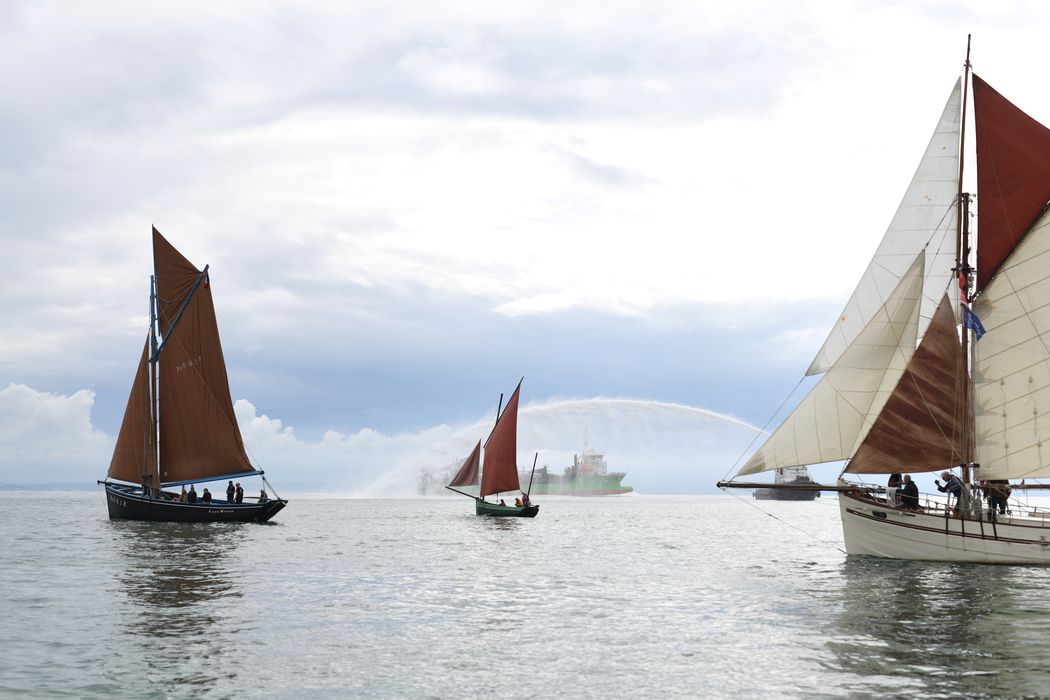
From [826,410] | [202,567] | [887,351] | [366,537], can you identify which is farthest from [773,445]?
[366,537]

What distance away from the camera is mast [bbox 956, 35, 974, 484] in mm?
46250

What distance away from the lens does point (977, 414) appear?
152 feet

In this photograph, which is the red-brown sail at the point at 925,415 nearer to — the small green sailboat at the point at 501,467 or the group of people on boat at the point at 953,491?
the group of people on boat at the point at 953,491

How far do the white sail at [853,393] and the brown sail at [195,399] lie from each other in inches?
1822

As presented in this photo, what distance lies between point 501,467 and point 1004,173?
2376 inches

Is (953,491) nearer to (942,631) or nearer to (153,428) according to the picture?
(942,631)

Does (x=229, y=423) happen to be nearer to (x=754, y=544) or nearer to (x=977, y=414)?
(x=754, y=544)

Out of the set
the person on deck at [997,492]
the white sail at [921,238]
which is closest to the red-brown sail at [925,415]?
the person on deck at [997,492]

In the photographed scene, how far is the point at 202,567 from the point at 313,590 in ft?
34.6

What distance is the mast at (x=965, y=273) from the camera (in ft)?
152

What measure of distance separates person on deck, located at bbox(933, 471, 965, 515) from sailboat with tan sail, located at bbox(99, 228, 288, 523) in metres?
52.8

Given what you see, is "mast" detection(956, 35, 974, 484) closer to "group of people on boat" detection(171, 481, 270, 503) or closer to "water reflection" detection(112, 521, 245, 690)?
"water reflection" detection(112, 521, 245, 690)

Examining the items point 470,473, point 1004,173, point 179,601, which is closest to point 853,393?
point 1004,173

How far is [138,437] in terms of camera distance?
80625 mm
